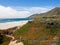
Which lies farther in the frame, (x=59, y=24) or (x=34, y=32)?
(x=59, y=24)

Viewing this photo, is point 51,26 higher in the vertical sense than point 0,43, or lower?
higher

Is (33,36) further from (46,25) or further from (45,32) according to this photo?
(46,25)

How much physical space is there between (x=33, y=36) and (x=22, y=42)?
36.2ft

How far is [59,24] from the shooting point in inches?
4259

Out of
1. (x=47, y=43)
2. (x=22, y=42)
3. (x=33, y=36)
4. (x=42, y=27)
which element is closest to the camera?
(x=47, y=43)

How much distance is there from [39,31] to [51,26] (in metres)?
8.99

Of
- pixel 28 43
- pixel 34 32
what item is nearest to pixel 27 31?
pixel 34 32

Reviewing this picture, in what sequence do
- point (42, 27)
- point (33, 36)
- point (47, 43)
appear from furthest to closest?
point (42, 27)
point (33, 36)
point (47, 43)

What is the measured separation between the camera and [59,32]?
94.6m

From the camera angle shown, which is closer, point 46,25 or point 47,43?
point 47,43

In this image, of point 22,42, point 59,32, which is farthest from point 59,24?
point 22,42

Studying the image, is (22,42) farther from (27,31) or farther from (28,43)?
(27,31)

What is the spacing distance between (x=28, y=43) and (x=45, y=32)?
780 inches

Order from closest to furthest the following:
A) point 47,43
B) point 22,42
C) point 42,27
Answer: point 47,43, point 22,42, point 42,27
